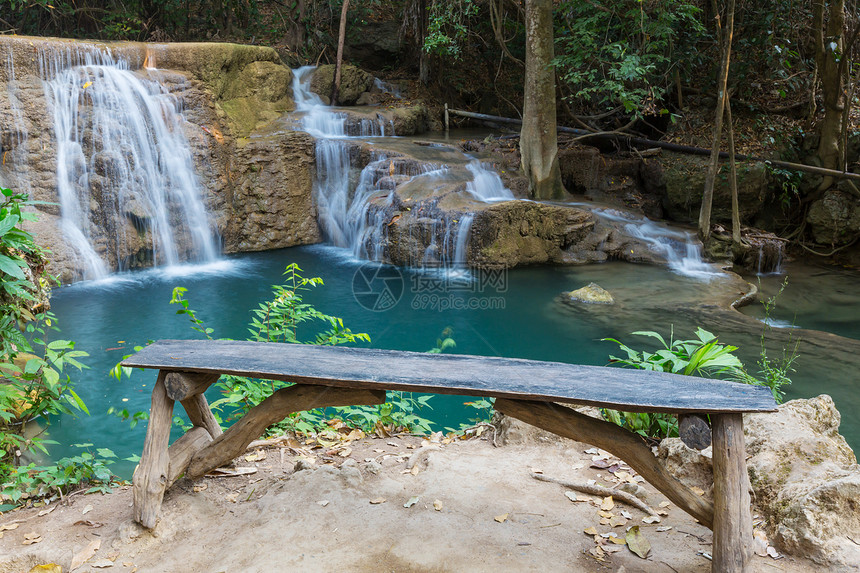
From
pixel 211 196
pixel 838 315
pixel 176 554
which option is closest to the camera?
pixel 176 554

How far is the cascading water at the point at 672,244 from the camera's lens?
9117mm

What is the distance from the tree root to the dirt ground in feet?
0.11

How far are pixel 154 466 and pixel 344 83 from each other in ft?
39.7

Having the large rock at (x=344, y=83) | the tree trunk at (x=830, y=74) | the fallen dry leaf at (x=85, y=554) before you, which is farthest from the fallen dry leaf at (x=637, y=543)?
the large rock at (x=344, y=83)

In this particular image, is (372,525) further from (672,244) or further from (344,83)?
(344,83)

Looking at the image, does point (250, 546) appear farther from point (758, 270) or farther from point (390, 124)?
point (390, 124)

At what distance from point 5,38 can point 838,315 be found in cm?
1211

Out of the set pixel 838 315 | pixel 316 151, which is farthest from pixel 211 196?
pixel 838 315

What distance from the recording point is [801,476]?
9.32 feet

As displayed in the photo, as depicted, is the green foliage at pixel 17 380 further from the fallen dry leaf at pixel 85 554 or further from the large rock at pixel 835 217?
the large rock at pixel 835 217

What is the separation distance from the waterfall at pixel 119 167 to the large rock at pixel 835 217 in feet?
33.8

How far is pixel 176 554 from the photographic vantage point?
2.65 metres

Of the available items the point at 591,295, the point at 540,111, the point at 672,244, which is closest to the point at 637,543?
the point at 591,295

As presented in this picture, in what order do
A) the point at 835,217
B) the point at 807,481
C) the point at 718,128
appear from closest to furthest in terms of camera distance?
the point at 807,481, the point at 718,128, the point at 835,217
